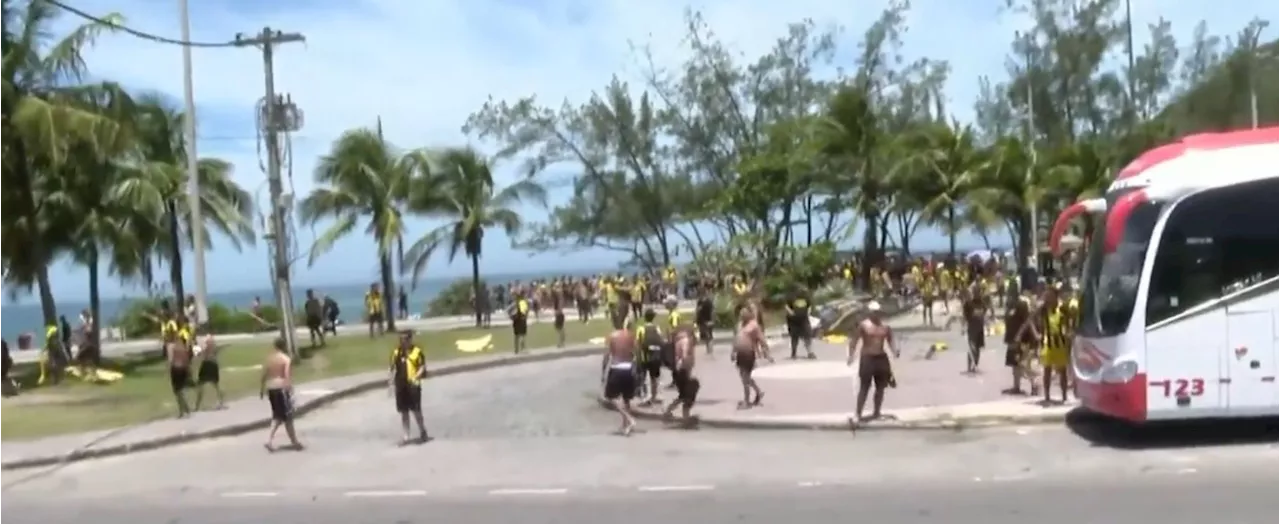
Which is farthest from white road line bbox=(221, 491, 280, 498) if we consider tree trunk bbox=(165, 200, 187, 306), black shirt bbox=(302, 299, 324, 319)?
tree trunk bbox=(165, 200, 187, 306)

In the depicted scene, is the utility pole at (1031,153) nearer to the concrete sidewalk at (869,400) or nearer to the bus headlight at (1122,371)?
the concrete sidewalk at (869,400)

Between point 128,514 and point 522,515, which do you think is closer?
point 522,515

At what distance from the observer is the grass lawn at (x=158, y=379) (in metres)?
22.9

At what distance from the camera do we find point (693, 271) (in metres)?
48.9

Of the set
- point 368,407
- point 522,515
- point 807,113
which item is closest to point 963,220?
point 807,113

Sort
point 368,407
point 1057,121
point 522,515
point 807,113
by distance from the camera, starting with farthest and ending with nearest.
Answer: point 1057,121 → point 807,113 → point 368,407 → point 522,515

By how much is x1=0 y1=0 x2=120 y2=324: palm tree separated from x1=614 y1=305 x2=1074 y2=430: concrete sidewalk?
13.4 meters

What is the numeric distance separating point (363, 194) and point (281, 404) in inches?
1061

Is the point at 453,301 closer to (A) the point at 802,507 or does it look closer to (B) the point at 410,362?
(B) the point at 410,362

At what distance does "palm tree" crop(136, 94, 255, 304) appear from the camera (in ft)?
126

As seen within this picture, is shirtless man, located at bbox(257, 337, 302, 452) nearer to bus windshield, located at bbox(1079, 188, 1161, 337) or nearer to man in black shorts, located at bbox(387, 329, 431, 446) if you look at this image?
man in black shorts, located at bbox(387, 329, 431, 446)

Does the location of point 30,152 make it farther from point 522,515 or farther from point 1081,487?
point 1081,487

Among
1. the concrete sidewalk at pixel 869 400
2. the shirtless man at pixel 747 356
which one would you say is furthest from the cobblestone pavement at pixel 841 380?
the shirtless man at pixel 747 356

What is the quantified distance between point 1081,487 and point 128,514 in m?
8.41
